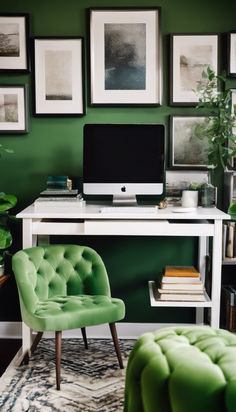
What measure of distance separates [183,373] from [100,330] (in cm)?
187

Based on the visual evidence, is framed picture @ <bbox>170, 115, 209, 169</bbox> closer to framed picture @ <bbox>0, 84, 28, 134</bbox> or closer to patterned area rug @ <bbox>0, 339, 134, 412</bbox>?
framed picture @ <bbox>0, 84, 28, 134</bbox>

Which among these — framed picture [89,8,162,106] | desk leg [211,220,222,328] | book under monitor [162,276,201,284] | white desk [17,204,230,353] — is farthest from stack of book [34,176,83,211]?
desk leg [211,220,222,328]

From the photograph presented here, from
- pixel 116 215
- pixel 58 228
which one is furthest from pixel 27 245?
pixel 116 215

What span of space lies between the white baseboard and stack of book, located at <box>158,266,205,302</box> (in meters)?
0.54

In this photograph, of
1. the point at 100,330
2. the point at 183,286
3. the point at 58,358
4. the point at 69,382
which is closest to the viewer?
the point at 58,358

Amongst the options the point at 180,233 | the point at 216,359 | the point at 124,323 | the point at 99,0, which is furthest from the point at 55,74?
the point at 216,359

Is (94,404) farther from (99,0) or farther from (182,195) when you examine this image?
(99,0)

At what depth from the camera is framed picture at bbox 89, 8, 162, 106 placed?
10.7ft

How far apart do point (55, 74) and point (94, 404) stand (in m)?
2.08

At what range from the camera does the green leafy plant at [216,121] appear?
3133mm

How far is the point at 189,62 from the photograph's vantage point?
10.8 ft

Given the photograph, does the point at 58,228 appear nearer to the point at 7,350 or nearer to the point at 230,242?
the point at 7,350

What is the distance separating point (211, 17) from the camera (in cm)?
328

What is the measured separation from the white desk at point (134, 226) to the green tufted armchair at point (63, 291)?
0.13 metres
